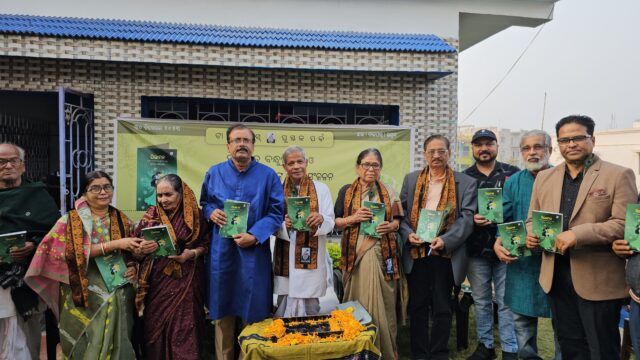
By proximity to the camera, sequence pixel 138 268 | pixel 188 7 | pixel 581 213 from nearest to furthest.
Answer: pixel 581 213 → pixel 138 268 → pixel 188 7

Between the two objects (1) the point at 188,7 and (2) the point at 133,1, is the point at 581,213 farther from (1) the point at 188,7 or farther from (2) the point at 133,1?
(2) the point at 133,1

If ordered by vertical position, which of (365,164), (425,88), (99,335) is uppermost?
(425,88)

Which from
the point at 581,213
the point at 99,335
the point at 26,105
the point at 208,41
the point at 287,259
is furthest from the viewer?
the point at 26,105

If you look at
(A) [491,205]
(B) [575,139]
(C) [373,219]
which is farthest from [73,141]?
(B) [575,139]

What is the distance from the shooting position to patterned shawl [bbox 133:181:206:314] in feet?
10.8

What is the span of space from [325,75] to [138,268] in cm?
428

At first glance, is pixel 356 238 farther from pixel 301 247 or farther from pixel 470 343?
pixel 470 343

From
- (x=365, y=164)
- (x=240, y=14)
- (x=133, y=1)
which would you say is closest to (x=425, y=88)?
(x=240, y=14)

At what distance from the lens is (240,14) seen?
722 centimetres

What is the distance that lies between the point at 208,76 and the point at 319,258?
3.89m

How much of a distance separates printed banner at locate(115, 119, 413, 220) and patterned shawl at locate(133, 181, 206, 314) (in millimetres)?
2895

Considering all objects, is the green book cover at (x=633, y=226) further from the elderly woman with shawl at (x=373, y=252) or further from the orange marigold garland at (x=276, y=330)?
the orange marigold garland at (x=276, y=330)

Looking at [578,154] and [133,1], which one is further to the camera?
[133,1]

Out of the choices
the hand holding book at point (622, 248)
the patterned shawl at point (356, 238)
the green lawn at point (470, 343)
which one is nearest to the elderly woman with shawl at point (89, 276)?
the patterned shawl at point (356, 238)
